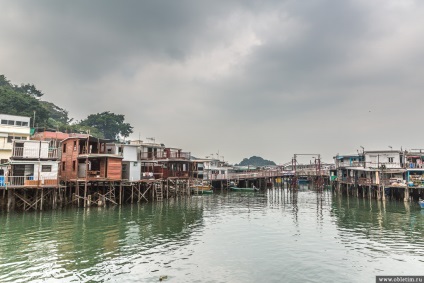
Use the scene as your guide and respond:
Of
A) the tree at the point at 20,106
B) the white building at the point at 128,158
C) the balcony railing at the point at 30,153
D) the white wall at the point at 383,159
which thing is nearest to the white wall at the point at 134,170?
the white building at the point at 128,158

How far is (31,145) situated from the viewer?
127 feet

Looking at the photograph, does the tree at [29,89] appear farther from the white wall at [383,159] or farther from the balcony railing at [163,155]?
the white wall at [383,159]

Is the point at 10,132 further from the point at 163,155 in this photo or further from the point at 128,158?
the point at 163,155

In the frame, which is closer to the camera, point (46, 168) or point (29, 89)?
point (46, 168)

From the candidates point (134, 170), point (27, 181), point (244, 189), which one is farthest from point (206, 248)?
point (244, 189)

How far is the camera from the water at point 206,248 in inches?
640

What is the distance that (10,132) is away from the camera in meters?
51.2

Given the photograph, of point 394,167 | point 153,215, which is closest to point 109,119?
point 153,215

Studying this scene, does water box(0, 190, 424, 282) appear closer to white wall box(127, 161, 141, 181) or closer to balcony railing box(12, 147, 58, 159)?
balcony railing box(12, 147, 58, 159)

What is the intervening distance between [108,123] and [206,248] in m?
116

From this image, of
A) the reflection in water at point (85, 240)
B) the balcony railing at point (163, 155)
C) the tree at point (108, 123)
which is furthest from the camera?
the tree at point (108, 123)

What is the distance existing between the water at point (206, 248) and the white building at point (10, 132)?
63.2 ft

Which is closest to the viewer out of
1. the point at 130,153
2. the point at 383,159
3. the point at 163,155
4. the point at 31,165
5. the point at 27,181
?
the point at 27,181

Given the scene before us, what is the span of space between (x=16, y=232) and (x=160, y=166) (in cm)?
3126
